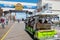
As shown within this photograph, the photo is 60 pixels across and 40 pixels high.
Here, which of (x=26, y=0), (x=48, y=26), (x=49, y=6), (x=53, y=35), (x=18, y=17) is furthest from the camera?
(x=26, y=0)

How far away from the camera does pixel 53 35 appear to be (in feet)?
44.5

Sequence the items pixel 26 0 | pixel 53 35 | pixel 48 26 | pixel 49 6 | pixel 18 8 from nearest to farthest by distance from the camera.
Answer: pixel 49 6, pixel 53 35, pixel 48 26, pixel 18 8, pixel 26 0

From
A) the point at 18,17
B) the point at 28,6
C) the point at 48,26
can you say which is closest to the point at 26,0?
the point at 28,6

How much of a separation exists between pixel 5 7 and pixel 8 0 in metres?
3.71

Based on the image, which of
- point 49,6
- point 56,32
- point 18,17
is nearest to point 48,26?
point 56,32

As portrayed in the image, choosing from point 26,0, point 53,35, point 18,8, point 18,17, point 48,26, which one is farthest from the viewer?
point 26,0

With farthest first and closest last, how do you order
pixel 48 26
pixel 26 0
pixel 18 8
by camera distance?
pixel 26 0 → pixel 18 8 → pixel 48 26

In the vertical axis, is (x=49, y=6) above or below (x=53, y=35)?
above

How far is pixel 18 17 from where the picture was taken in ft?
253

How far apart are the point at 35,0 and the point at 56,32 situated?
67337mm

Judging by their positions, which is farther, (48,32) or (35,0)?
(35,0)

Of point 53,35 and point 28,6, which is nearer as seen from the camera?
point 53,35

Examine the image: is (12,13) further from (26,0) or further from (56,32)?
(56,32)

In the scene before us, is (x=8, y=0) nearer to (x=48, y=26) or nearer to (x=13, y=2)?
(x=13, y=2)
